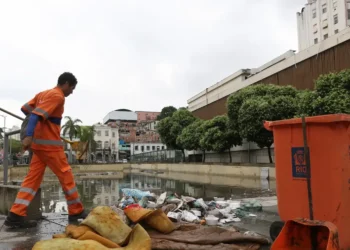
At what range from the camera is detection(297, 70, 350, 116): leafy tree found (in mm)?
15979

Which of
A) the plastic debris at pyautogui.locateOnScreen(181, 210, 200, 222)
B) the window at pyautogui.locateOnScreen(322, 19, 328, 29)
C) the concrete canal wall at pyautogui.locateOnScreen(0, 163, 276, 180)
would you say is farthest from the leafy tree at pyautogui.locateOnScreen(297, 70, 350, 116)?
the window at pyautogui.locateOnScreen(322, 19, 328, 29)

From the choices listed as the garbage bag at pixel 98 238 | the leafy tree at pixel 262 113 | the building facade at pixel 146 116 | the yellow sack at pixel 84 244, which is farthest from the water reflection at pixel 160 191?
the building facade at pixel 146 116

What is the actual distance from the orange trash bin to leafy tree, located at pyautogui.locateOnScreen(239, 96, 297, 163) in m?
19.1

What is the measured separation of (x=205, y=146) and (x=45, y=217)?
27.4 meters

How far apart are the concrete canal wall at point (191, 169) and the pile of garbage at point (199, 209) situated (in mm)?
11190

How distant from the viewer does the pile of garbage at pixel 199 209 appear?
15.0 ft

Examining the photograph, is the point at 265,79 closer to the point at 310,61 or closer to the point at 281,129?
the point at 310,61

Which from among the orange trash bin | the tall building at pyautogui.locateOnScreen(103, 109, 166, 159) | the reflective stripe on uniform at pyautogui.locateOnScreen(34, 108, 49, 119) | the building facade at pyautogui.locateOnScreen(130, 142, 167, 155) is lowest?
the orange trash bin

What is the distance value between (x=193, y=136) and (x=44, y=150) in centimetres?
3217

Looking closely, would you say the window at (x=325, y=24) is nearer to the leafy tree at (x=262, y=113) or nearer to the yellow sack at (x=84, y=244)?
the leafy tree at (x=262, y=113)

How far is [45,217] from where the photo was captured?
4.90m

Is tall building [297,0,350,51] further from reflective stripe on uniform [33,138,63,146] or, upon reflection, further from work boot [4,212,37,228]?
work boot [4,212,37,228]

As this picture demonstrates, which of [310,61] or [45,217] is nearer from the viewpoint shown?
[45,217]

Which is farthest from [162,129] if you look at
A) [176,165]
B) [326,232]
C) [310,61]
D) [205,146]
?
[326,232]
